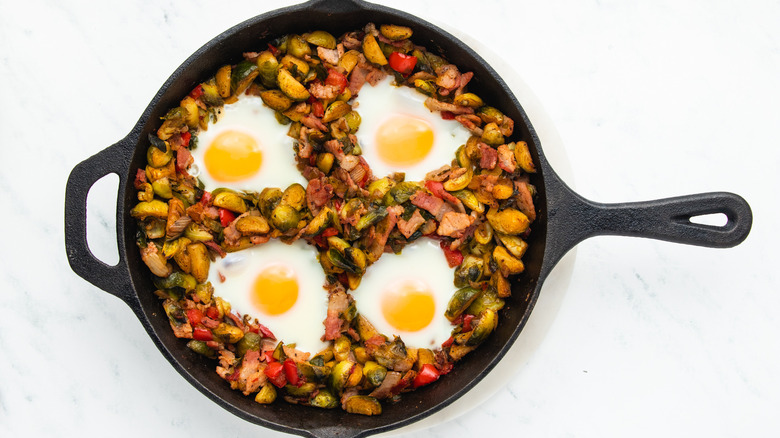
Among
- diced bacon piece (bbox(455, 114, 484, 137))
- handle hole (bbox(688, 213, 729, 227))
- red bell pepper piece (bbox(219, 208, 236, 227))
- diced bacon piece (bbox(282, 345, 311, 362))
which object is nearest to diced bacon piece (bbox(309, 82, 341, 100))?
diced bacon piece (bbox(455, 114, 484, 137))

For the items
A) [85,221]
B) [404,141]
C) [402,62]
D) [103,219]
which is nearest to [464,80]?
[402,62]

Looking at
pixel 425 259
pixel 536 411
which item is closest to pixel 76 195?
pixel 425 259

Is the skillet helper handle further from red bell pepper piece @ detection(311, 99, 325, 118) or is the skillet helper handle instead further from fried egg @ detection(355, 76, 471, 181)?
fried egg @ detection(355, 76, 471, 181)

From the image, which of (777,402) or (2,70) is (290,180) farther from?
A: (777,402)

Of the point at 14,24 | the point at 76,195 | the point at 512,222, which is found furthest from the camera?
the point at 14,24

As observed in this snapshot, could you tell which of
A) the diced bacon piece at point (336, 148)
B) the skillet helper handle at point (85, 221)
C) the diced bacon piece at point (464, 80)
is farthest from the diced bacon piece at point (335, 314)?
the diced bacon piece at point (464, 80)

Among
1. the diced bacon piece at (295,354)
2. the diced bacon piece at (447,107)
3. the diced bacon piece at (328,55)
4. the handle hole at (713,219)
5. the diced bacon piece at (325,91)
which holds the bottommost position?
the diced bacon piece at (295,354)

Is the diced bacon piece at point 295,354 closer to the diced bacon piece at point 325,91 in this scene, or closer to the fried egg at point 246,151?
the fried egg at point 246,151
